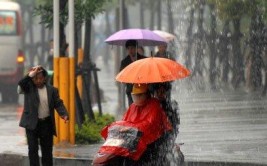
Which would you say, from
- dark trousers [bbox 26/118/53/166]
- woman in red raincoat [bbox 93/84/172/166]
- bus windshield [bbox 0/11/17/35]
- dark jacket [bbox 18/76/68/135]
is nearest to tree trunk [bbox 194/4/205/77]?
bus windshield [bbox 0/11/17/35]

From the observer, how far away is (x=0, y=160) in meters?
14.3

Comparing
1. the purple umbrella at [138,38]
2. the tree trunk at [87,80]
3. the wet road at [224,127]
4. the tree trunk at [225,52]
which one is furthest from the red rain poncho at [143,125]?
the tree trunk at [225,52]

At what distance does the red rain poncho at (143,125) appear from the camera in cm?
947

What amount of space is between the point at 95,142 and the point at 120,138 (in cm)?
606

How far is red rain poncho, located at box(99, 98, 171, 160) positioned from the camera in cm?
947


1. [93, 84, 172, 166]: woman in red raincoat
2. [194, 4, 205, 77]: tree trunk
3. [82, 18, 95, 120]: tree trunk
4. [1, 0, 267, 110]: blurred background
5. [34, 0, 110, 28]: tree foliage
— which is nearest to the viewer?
[93, 84, 172, 166]: woman in red raincoat

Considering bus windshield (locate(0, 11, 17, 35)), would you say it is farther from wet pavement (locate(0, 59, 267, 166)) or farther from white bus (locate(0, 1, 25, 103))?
wet pavement (locate(0, 59, 267, 166))

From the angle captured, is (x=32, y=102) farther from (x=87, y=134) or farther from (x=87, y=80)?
(x=87, y=80)

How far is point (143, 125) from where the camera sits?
9570 mm

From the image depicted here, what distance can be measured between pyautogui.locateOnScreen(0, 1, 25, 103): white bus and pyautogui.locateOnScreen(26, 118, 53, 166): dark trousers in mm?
16409

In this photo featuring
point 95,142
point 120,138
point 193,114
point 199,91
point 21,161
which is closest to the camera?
point 120,138

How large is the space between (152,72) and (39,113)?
2.90m

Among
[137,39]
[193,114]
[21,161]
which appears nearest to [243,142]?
[137,39]

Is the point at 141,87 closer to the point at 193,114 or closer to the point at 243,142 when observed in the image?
the point at 243,142
